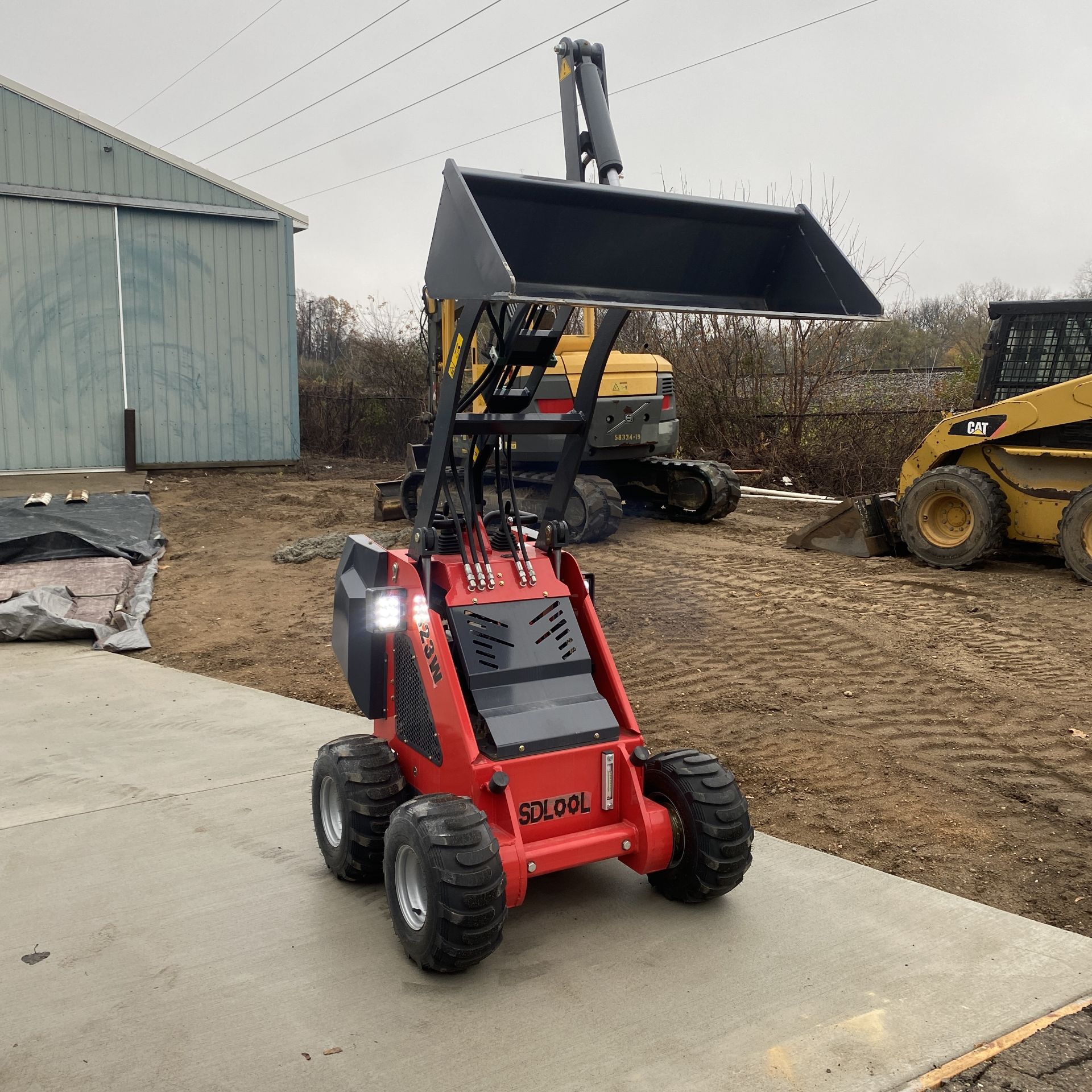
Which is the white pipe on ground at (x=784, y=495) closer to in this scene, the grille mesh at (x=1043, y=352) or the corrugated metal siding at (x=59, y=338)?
the grille mesh at (x=1043, y=352)

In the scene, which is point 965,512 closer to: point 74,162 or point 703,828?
point 703,828

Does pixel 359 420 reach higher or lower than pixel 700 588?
higher

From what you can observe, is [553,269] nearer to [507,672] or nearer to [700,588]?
[507,672]

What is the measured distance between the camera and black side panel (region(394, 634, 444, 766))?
3.38 metres

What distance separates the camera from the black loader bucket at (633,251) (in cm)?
293

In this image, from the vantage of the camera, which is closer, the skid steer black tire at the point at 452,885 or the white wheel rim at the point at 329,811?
the skid steer black tire at the point at 452,885

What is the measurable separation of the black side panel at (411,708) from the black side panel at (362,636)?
0.37 feet

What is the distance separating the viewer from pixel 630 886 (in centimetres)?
356

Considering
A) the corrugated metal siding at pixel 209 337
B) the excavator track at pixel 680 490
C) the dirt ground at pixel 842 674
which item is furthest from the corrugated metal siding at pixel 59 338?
the excavator track at pixel 680 490

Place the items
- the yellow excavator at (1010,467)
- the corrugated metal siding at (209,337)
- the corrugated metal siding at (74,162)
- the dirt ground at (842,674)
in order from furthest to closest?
the corrugated metal siding at (209,337), the corrugated metal siding at (74,162), the yellow excavator at (1010,467), the dirt ground at (842,674)

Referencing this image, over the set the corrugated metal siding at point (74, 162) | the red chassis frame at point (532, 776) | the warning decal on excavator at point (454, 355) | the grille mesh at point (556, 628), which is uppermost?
the corrugated metal siding at point (74, 162)

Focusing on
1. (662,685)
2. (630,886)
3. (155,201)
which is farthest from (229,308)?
(630,886)

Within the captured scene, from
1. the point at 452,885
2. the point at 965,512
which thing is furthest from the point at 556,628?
the point at 965,512

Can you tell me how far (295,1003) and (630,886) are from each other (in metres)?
1.19
